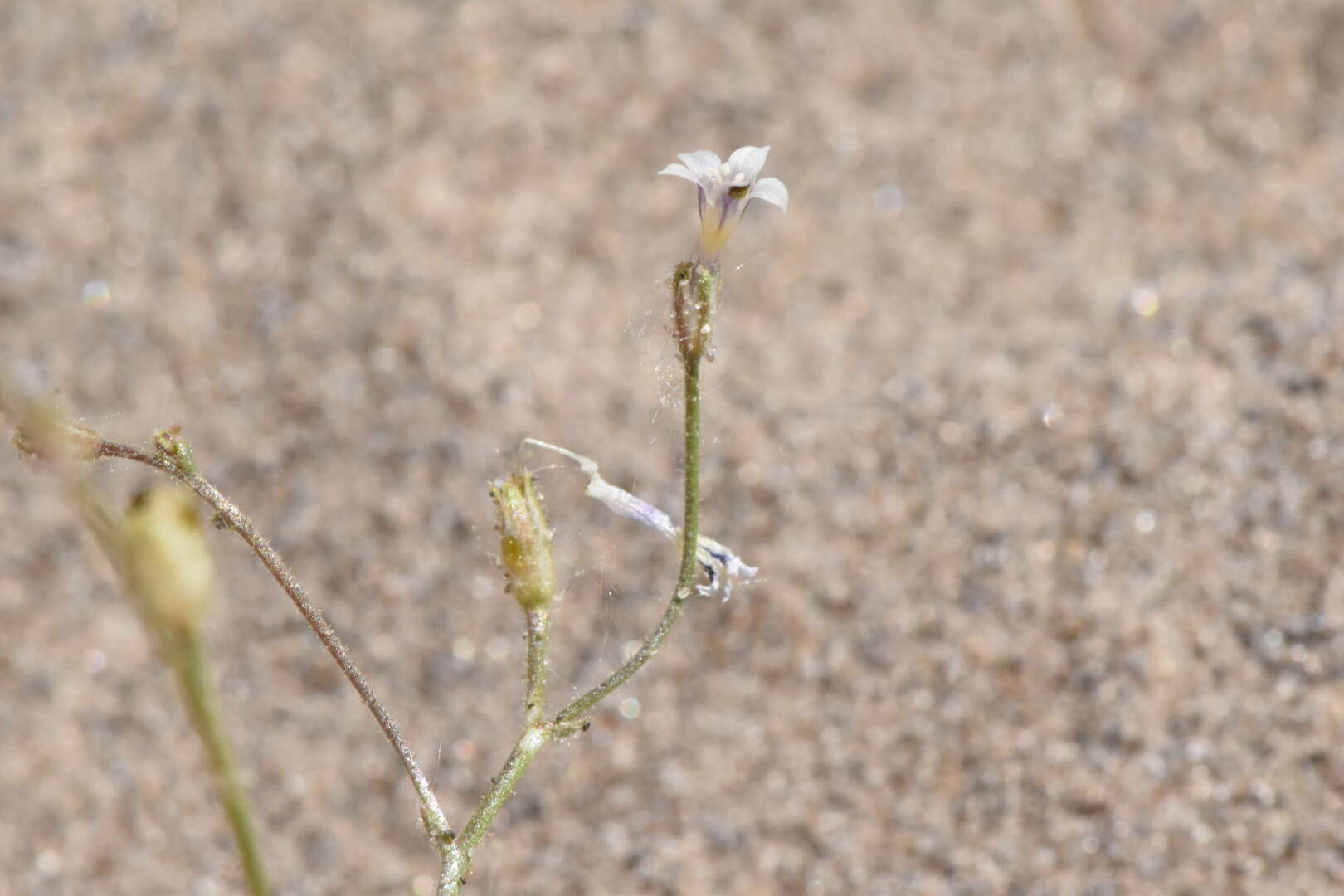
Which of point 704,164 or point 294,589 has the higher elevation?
point 704,164

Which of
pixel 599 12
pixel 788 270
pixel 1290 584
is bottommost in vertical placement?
pixel 1290 584

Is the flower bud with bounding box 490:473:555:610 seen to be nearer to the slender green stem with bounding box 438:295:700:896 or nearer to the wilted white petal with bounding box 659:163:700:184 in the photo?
the slender green stem with bounding box 438:295:700:896

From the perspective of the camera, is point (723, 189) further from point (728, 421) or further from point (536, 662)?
point (728, 421)

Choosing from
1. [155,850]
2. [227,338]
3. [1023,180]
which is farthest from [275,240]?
[1023,180]

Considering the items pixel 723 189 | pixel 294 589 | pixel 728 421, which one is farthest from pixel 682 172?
pixel 728 421

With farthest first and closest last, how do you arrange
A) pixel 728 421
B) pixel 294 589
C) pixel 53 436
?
pixel 728 421
pixel 294 589
pixel 53 436

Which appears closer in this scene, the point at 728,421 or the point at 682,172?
the point at 682,172

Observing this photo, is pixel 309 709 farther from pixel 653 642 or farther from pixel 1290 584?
pixel 1290 584
